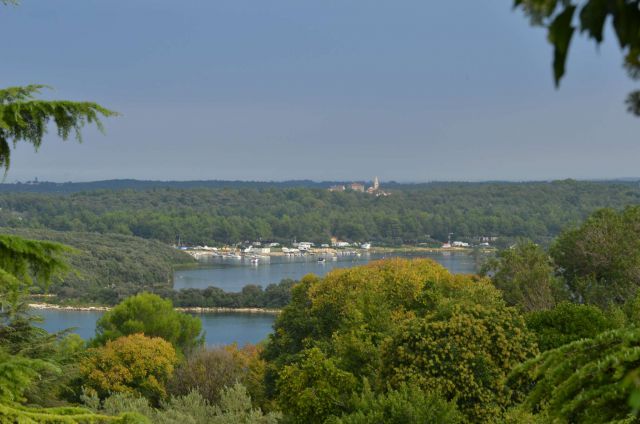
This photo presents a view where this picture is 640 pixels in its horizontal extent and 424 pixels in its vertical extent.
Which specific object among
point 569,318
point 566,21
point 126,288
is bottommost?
point 126,288

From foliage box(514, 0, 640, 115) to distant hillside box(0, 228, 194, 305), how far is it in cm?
5067

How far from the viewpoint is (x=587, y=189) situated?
10744 centimetres

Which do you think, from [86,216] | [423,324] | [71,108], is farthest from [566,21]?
[86,216]

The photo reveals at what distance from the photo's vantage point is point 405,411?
28.6 ft

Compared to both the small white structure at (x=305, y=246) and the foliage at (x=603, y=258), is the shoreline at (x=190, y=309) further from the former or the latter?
the small white structure at (x=305, y=246)

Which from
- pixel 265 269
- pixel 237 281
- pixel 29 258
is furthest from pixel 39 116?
pixel 265 269

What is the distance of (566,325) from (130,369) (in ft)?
38.9

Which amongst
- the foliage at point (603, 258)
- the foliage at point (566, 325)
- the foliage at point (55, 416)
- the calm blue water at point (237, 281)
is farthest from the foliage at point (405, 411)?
the calm blue water at point (237, 281)

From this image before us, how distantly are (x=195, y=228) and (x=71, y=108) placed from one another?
99.6m

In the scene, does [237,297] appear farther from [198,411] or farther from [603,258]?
[198,411]

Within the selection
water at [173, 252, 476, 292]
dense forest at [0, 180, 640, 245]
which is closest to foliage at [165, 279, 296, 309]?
water at [173, 252, 476, 292]

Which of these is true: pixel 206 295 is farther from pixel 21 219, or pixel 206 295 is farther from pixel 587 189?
pixel 587 189

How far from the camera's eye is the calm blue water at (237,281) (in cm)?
4178

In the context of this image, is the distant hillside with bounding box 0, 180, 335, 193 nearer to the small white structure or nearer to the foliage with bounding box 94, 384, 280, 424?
the small white structure
